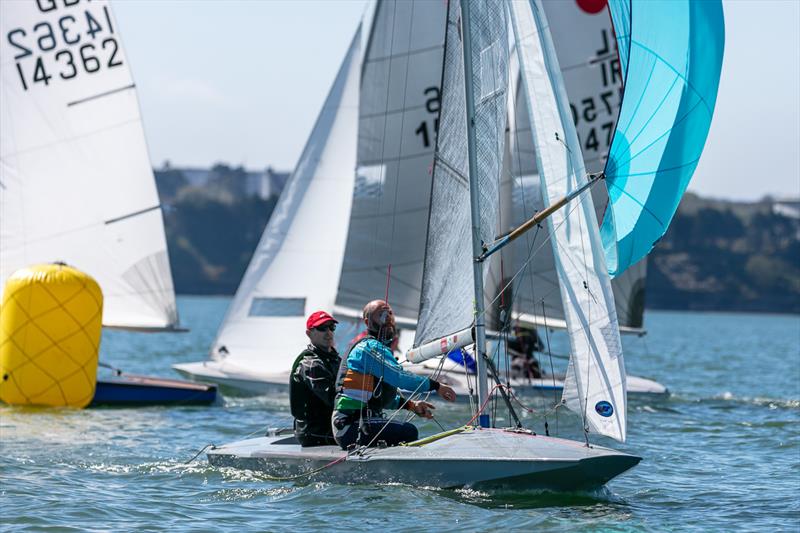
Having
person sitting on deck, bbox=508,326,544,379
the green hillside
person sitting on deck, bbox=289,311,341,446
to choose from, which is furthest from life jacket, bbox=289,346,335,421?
the green hillside

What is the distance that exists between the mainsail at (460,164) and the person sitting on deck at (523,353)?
7.28 meters

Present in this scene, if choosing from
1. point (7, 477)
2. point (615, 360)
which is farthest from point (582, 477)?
point (7, 477)

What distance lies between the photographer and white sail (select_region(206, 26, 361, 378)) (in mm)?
16250

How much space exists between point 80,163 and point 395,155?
370 centimetres

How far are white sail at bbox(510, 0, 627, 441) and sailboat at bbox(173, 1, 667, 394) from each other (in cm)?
586

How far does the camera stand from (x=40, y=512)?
802 cm

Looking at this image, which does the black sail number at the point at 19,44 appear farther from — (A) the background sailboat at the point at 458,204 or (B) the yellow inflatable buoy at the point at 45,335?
(A) the background sailboat at the point at 458,204

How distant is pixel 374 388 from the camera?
8.40 meters

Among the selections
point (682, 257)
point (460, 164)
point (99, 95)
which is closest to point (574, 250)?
point (460, 164)

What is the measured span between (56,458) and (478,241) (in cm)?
388

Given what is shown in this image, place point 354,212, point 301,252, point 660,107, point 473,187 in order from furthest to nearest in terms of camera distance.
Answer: point 301,252
point 354,212
point 473,187
point 660,107

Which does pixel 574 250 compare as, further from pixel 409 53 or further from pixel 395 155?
pixel 409 53

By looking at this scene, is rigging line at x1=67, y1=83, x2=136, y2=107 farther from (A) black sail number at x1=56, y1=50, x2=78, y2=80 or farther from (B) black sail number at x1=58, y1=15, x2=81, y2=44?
(B) black sail number at x1=58, y1=15, x2=81, y2=44

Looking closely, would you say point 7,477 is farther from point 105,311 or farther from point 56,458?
point 105,311
